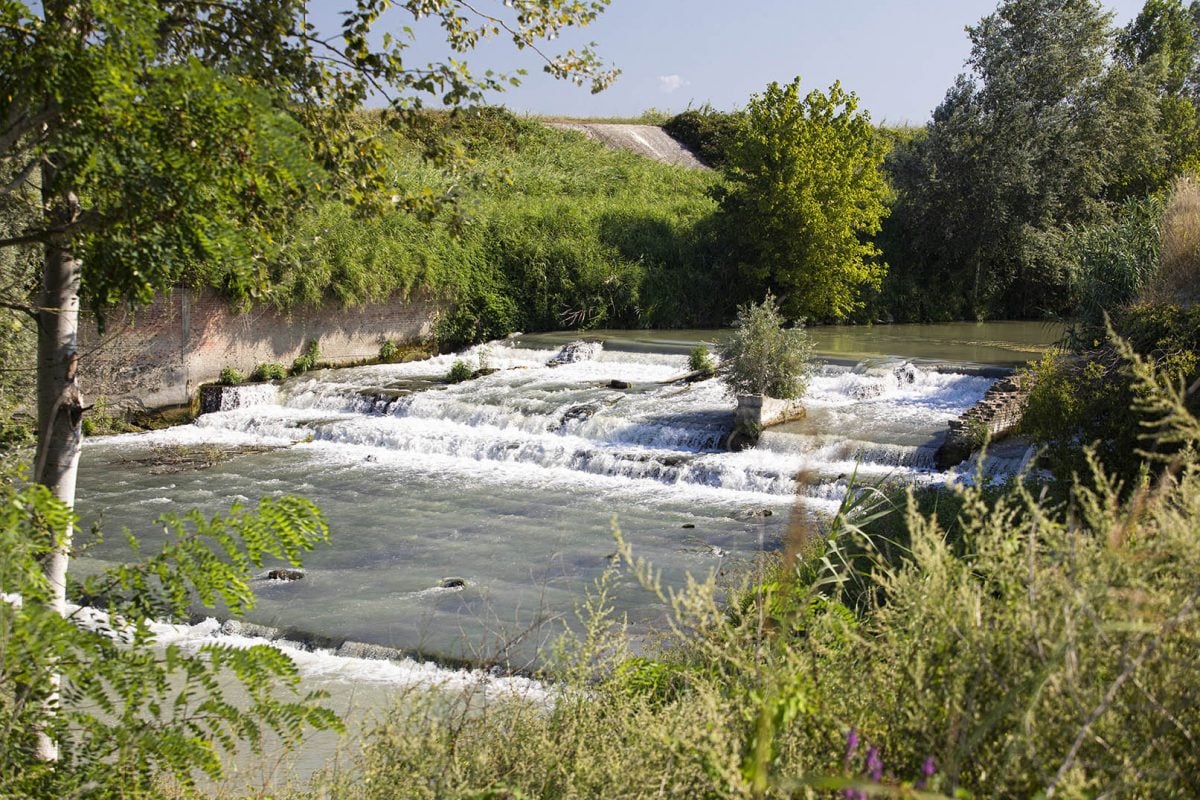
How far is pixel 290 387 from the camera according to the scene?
1788cm

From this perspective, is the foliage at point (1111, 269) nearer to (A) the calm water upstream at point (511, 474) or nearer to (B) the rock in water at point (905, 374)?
(A) the calm water upstream at point (511, 474)

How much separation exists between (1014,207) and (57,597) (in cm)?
2679

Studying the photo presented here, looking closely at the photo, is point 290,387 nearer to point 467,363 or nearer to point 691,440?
point 467,363

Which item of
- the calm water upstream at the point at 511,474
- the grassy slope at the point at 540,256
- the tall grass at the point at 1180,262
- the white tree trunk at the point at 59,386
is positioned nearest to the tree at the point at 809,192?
the grassy slope at the point at 540,256

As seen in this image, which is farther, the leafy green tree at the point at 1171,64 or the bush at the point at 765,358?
the leafy green tree at the point at 1171,64

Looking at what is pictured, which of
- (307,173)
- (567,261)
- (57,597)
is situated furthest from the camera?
(567,261)

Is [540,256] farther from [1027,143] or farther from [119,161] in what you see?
[119,161]

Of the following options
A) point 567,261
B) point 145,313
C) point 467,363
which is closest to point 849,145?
point 567,261

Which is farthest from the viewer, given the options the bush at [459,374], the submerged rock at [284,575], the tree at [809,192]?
the tree at [809,192]

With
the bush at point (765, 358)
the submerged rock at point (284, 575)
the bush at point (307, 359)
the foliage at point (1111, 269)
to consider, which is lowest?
the submerged rock at point (284, 575)

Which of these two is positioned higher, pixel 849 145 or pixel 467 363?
pixel 849 145

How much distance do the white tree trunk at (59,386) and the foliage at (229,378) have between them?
14029mm

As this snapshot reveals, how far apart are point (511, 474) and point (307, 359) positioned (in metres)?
7.49

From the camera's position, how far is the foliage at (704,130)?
125ft
